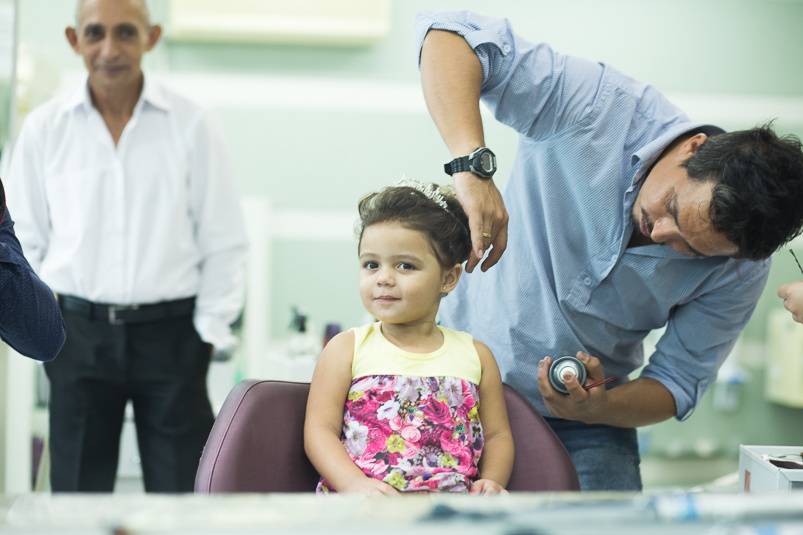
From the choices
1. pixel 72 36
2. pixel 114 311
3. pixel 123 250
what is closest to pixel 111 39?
pixel 72 36

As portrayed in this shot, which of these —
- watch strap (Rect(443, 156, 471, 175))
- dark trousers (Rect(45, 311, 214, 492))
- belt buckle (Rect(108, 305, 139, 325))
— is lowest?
dark trousers (Rect(45, 311, 214, 492))

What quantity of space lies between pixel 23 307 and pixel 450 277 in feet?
2.41

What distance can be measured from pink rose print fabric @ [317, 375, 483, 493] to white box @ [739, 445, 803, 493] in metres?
0.46

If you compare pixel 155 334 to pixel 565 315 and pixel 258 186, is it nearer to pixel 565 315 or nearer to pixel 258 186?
pixel 565 315

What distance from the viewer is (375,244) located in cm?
158

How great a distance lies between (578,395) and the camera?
1688mm

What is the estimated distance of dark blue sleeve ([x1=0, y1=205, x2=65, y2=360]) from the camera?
1.35 metres

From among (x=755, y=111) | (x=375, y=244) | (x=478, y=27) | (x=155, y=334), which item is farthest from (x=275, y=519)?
(x=755, y=111)

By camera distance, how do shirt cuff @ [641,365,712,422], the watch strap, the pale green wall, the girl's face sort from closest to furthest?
the watch strap < the girl's face < shirt cuff @ [641,365,712,422] < the pale green wall

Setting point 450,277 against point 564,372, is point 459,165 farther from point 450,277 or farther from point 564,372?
point 564,372

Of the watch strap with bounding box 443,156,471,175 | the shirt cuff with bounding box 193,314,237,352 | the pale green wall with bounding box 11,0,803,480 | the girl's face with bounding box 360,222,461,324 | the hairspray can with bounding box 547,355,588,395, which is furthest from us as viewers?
the pale green wall with bounding box 11,0,803,480

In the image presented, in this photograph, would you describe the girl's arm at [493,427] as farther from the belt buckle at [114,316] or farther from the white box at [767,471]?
the belt buckle at [114,316]

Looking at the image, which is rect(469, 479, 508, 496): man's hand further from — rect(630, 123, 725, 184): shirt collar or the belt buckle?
the belt buckle

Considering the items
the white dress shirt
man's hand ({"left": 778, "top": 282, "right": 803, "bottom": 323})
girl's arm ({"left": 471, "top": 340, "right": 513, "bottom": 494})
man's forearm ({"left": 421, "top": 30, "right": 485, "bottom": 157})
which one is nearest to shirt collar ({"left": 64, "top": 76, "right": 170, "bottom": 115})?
the white dress shirt
